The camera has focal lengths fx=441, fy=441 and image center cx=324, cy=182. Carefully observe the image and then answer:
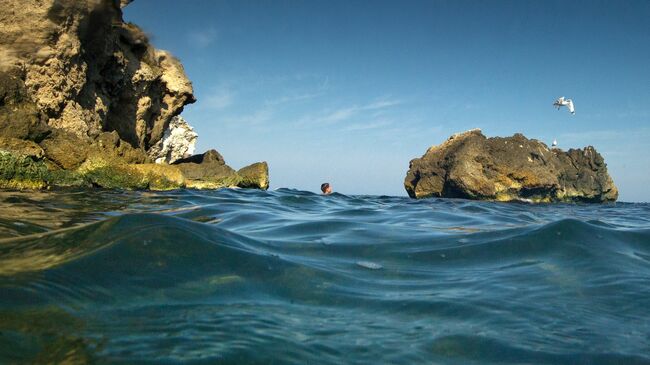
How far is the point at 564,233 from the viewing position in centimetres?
475

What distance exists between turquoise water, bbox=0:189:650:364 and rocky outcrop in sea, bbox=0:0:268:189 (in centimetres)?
768

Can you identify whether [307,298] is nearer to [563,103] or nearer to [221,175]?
[221,175]

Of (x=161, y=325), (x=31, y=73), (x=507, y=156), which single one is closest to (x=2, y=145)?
(x=31, y=73)

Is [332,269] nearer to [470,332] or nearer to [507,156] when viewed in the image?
[470,332]

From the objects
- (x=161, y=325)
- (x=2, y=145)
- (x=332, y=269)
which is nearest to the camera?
(x=161, y=325)

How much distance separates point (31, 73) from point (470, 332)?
48.4 ft

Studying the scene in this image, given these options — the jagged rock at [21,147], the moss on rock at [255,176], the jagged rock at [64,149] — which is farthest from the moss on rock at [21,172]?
the moss on rock at [255,176]

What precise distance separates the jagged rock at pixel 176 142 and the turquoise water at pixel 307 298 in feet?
62.7

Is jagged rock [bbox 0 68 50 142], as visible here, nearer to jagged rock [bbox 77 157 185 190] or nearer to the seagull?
jagged rock [bbox 77 157 185 190]

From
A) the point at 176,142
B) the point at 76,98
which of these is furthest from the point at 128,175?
the point at 176,142

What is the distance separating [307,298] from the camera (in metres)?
2.84

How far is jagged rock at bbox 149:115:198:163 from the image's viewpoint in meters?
23.0

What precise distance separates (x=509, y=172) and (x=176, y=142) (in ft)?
67.2

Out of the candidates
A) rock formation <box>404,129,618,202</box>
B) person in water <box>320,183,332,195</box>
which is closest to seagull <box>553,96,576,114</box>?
rock formation <box>404,129,618,202</box>
